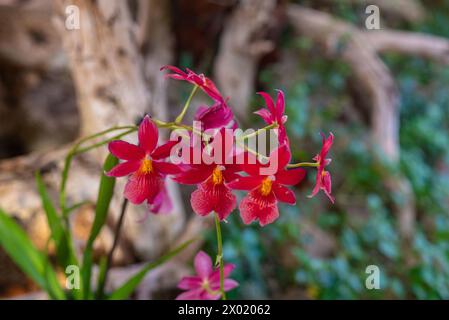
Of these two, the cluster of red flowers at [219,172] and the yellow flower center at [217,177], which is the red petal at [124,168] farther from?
the yellow flower center at [217,177]

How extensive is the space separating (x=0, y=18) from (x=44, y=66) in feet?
0.97

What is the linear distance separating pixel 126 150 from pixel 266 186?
23 centimetres

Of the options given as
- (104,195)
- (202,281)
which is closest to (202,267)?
(202,281)

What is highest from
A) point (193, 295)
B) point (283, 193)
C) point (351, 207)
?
point (351, 207)

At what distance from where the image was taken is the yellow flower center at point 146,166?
83cm

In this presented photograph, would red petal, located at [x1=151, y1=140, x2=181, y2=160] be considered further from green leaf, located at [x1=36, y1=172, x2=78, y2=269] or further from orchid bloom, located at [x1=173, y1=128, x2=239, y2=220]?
green leaf, located at [x1=36, y1=172, x2=78, y2=269]

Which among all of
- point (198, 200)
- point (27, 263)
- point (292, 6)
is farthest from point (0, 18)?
point (198, 200)

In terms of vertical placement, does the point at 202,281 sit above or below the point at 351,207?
below

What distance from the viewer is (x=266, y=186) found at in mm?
812

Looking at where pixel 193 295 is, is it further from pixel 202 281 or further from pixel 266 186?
pixel 266 186

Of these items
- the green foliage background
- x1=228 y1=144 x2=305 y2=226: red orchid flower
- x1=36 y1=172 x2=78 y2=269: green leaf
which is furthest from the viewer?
the green foliage background

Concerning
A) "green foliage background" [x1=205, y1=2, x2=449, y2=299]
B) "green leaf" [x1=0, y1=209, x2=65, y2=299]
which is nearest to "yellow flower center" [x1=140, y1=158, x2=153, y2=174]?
A: "green leaf" [x1=0, y1=209, x2=65, y2=299]

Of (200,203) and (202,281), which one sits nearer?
(200,203)

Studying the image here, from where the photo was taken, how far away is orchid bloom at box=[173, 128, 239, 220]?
2.60ft
